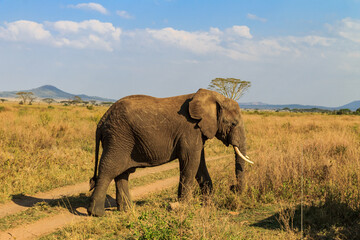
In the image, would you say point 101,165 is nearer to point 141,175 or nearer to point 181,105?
point 181,105

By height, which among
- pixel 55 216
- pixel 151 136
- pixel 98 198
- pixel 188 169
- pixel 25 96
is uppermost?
pixel 25 96

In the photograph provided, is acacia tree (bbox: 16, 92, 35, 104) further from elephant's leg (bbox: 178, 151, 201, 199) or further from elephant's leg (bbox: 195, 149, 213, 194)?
elephant's leg (bbox: 178, 151, 201, 199)

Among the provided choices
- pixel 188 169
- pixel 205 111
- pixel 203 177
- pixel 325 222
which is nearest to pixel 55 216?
pixel 188 169

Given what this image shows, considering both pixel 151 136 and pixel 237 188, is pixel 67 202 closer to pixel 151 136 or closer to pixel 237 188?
pixel 151 136

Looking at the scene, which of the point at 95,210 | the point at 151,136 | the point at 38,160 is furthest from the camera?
the point at 38,160

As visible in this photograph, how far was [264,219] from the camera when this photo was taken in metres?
6.05

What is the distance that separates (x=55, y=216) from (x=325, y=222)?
17.8ft

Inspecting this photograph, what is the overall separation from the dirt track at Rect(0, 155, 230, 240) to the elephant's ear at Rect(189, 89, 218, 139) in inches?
116

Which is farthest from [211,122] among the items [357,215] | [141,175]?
[141,175]

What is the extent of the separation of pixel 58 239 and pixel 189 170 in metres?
2.73

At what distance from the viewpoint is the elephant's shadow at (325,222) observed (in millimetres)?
5113

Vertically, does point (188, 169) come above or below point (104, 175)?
above

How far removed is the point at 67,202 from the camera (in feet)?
24.5

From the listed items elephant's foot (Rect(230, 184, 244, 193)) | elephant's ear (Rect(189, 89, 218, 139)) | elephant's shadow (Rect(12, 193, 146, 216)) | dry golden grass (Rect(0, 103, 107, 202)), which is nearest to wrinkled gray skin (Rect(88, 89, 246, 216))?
elephant's ear (Rect(189, 89, 218, 139))
